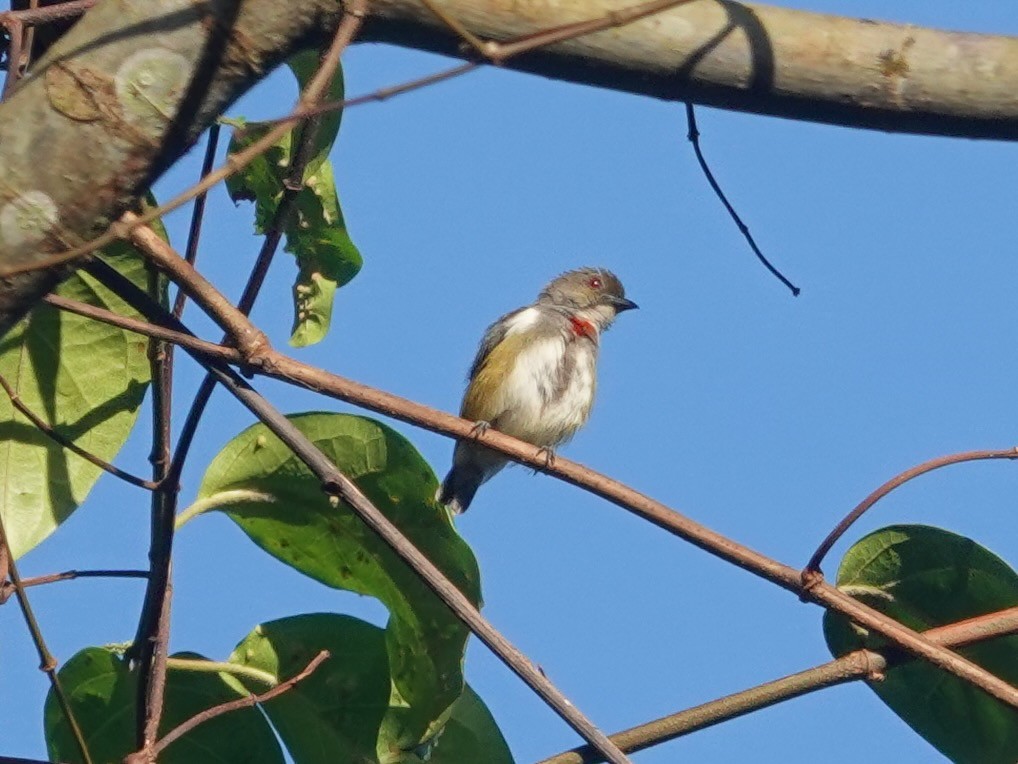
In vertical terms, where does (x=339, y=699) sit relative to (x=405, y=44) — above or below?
below

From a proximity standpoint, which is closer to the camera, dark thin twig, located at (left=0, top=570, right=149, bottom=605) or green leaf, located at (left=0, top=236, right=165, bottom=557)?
dark thin twig, located at (left=0, top=570, right=149, bottom=605)

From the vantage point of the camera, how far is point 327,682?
119 inches

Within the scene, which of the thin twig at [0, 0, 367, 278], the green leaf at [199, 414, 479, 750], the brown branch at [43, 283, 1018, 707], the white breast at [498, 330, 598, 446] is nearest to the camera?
the thin twig at [0, 0, 367, 278]

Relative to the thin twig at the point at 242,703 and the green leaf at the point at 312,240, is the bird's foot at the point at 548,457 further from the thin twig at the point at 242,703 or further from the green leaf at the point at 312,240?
the green leaf at the point at 312,240

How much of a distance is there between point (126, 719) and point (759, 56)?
76.3 inches

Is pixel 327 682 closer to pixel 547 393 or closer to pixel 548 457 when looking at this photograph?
pixel 548 457

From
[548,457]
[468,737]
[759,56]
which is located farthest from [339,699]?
[759,56]

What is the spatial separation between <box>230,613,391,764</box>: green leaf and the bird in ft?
11.2

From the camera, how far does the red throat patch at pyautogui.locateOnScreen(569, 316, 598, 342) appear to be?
7027mm

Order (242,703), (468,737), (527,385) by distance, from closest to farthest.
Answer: (242,703) < (468,737) < (527,385)

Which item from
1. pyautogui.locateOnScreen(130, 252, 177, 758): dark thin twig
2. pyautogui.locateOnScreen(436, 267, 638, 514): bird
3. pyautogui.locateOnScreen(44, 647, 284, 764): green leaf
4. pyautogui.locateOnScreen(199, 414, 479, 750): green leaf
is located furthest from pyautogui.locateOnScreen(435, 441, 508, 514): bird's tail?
pyautogui.locateOnScreen(130, 252, 177, 758): dark thin twig

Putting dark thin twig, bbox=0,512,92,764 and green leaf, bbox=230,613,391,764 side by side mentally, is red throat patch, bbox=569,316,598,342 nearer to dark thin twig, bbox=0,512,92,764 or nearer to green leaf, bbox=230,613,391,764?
green leaf, bbox=230,613,391,764

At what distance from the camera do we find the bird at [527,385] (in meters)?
6.64

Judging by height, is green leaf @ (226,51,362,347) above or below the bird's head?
below
